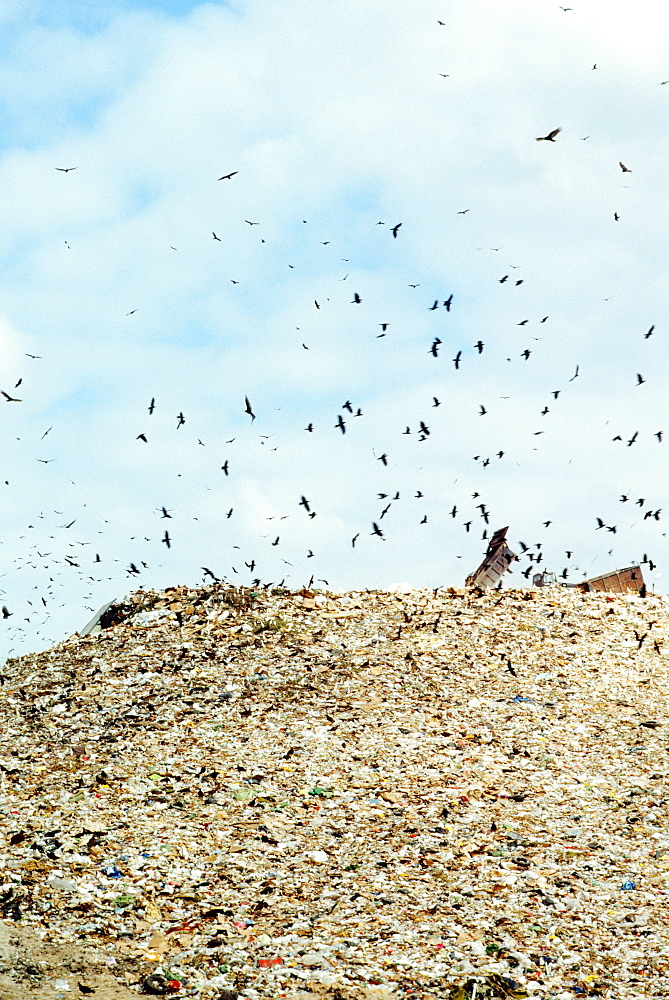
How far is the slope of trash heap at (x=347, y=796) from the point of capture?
7.03m

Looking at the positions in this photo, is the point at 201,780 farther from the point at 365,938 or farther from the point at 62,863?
the point at 365,938

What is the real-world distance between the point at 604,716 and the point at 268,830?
5191 mm

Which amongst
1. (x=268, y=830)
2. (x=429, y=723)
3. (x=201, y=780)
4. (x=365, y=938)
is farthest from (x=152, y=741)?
(x=365, y=938)

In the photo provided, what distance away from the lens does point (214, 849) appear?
8.66m

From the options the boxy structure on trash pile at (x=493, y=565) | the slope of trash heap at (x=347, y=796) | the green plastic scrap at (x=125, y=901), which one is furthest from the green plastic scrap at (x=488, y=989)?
the boxy structure on trash pile at (x=493, y=565)

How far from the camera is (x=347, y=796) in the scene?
378 inches

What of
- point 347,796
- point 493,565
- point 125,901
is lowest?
point 493,565

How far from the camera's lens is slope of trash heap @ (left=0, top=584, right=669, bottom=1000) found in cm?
703

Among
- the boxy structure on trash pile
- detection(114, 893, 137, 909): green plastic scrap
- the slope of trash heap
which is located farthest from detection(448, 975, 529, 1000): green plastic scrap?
the boxy structure on trash pile

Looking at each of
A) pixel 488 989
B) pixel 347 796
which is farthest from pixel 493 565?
pixel 488 989

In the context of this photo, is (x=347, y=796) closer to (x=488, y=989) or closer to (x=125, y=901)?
(x=125, y=901)

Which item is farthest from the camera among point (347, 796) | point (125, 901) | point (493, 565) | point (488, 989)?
point (493, 565)

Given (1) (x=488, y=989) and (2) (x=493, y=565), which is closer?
(1) (x=488, y=989)

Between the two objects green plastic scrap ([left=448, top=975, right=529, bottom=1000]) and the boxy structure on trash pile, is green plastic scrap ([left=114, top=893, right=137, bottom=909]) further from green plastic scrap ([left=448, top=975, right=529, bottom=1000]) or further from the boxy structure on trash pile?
the boxy structure on trash pile
